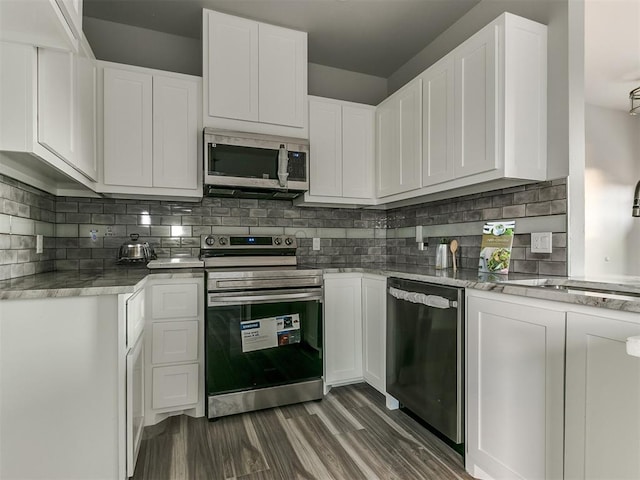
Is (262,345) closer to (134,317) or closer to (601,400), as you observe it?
(134,317)

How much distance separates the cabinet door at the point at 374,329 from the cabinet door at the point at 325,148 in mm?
811

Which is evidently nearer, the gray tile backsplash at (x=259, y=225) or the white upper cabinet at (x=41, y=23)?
the white upper cabinet at (x=41, y=23)

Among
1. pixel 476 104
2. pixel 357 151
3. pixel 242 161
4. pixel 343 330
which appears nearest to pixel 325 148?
pixel 357 151

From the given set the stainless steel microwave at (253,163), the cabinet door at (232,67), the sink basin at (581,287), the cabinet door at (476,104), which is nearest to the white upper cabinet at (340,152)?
the stainless steel microwave at (253,163)

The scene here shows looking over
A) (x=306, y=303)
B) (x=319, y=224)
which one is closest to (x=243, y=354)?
(x=306, y=303)

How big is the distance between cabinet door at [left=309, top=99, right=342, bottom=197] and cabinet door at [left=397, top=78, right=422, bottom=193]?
517 millimetres

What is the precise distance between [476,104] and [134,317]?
2089 millimetres

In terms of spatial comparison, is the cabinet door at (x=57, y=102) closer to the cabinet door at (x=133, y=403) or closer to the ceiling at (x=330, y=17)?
the cabinet door at (x=133, y=403)

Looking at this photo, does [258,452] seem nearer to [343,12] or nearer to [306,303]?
[306,303]

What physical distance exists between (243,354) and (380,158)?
184cm

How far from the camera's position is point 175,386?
2.14 metres

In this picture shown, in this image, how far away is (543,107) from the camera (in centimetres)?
187

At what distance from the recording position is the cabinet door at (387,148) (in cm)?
266

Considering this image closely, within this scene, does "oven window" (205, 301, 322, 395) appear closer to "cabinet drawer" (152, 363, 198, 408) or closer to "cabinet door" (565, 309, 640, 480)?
"cabinet drawer" (152, 363, 198, 408)
